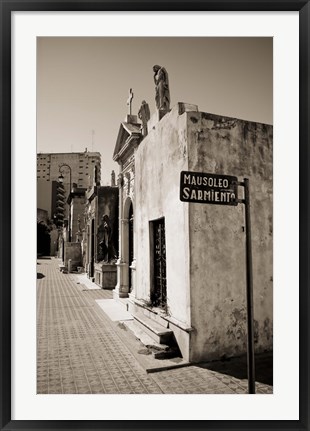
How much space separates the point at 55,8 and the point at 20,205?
194cm

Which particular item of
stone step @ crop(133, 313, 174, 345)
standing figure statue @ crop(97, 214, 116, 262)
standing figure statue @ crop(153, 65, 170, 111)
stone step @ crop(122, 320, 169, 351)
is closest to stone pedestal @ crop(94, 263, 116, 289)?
standing figure statue @ crop(97, 214, 116, 262)

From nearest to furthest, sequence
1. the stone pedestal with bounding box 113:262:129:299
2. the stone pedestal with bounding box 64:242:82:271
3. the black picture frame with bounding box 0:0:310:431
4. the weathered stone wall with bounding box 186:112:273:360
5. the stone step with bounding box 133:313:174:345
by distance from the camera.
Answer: the black picture frame with bounding box 0:0:310:431 → the weathered stone wall with bounding box 186:112:273:360 → the stone step with bounding box 133:313:174:345 → the stone pedestal with bounding box 113:262:129:299 → the stone pedestal with bounding box 64:242:82:271

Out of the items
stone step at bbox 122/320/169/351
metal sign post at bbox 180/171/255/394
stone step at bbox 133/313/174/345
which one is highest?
metal sign post at bbox 180/171/255/394

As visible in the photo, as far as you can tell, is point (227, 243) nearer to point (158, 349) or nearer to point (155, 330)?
point (155, 330)

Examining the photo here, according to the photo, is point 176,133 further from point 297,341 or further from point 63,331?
point 63,331

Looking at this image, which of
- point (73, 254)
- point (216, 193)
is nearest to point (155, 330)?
point (216, 193)

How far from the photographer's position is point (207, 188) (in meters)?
2.98

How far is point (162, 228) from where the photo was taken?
23.2ft

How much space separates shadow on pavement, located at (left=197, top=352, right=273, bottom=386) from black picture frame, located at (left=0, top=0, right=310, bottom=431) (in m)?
1.96

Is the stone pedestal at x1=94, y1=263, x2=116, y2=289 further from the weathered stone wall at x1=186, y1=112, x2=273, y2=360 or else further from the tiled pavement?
the weathered stone wall at x1=186, y1=112, x2=273, y2=360

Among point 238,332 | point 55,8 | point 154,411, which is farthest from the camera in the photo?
point 238,332

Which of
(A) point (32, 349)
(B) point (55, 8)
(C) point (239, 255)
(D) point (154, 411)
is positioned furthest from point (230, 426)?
(B) point (55, 8)

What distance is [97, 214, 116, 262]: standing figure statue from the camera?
51.7ft

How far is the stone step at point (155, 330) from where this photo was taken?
5.77m
